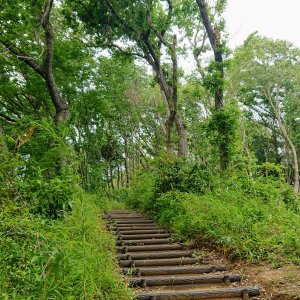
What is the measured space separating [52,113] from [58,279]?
16.0 metres

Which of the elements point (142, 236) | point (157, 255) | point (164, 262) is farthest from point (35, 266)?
point (142, 236)

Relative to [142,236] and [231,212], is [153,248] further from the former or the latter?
[231,212]

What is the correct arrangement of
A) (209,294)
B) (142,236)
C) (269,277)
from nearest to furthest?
1. (209,294)
2. (269,277)
3. (142,236)

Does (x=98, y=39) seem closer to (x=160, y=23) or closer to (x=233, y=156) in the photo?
Result: (x=160, y=23)

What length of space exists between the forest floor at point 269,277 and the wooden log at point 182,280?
0.82 ft

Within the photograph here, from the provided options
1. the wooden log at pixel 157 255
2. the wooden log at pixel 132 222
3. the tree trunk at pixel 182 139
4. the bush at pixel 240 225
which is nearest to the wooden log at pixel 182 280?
the bush at pixel 240 225

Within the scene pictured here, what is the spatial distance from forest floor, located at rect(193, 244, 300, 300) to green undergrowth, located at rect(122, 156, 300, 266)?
0.17 metres

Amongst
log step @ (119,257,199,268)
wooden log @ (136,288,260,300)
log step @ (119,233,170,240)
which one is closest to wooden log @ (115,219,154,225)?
log step @ (119,233,170,240)

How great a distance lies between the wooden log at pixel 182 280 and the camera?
5.06m

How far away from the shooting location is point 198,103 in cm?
2809

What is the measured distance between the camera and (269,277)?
4.90m

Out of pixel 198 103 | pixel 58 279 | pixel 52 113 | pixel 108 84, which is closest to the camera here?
pixel 58 279

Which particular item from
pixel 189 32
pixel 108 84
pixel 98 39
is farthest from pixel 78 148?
pixel 189 32

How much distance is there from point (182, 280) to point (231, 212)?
2439mm
